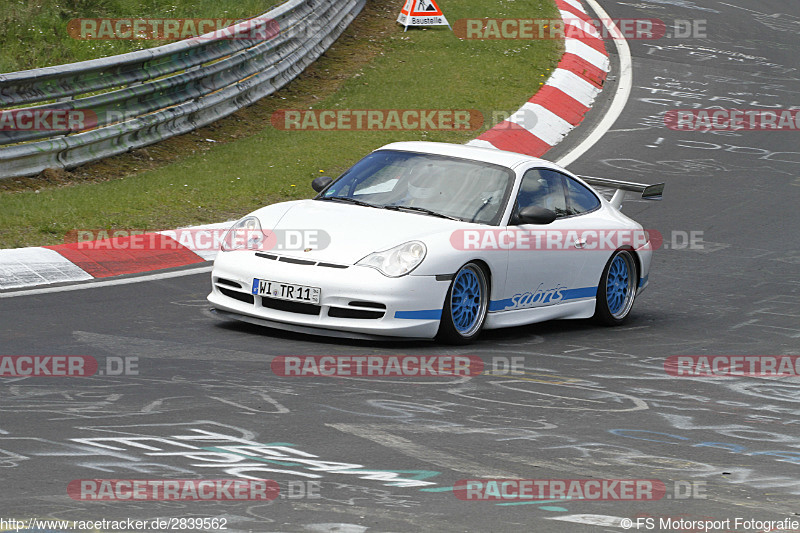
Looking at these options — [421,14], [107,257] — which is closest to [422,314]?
[107,257]

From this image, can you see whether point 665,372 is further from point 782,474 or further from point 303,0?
point 303,0

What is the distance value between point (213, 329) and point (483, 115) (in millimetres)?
8268

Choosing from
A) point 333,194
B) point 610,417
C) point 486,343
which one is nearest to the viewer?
point 610,417

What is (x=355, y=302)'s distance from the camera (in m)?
→ 7.48

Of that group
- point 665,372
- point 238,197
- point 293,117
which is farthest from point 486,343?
point 293,117

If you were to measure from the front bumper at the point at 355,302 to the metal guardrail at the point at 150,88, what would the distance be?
4.42 meters

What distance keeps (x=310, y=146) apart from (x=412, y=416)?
8100mm

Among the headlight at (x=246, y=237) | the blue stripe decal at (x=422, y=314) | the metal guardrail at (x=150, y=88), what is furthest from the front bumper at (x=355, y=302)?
the metal guardrail at (x=150, y=88)

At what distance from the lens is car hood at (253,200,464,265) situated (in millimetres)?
7629

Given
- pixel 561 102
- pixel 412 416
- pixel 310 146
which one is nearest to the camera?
pixel 412 416

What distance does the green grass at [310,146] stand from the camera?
34.1ft

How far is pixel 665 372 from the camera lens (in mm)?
7531

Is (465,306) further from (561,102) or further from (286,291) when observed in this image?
(561,102)

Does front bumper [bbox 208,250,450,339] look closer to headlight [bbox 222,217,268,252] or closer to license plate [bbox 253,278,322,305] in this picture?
license plate [bbox 253,278,322,305]
